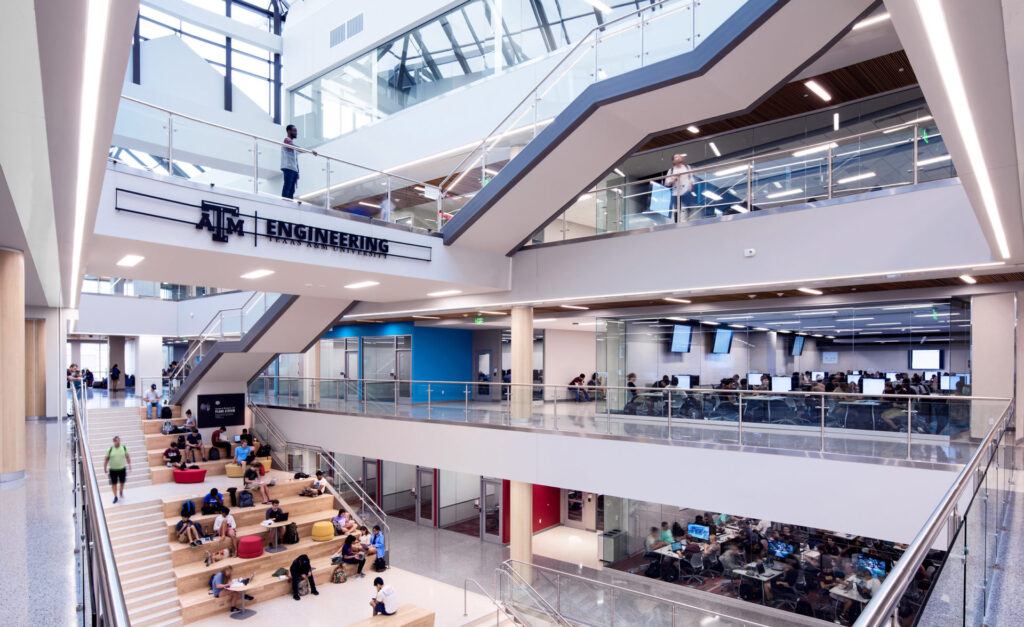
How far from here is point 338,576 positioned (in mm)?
14219

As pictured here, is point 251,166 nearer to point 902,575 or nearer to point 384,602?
point 384,602

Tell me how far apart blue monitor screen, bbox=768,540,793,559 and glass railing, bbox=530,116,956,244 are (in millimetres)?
8437

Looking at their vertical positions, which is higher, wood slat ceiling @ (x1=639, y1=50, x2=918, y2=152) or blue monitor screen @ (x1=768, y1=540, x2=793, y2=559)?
wood slat ceiling @ (x1=639, y1=50, x2=918, y2=152)

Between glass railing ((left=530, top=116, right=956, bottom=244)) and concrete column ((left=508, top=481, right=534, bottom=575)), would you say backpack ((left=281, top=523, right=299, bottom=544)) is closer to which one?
concrete column ((left=508, top=481, right=534, bottom=575))

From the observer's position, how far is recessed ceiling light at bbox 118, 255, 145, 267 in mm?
9711

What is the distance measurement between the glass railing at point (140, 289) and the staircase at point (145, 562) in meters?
13.0

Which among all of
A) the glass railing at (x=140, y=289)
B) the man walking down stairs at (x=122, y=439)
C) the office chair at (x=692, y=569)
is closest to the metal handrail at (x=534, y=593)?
the office chair at (x=692, y=569)

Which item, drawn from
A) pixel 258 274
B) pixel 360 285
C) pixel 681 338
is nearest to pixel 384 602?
pixel 360 285

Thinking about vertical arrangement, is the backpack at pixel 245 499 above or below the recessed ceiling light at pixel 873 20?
below

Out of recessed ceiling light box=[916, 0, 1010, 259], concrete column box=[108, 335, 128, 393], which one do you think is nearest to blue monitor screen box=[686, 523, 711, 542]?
recessed ceiling light box=[916, 0, 1010, 259]

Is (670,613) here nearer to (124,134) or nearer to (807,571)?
(807,571)

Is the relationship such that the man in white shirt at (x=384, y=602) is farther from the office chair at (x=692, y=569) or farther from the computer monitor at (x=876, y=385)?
the computer monitor at (x=876, y=385)

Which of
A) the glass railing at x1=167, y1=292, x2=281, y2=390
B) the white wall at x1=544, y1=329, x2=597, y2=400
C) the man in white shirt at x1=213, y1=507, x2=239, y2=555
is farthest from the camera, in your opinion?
the white wall at x1=544, y1=329, x2=597, y2=400

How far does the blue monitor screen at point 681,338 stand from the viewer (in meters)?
16.0
